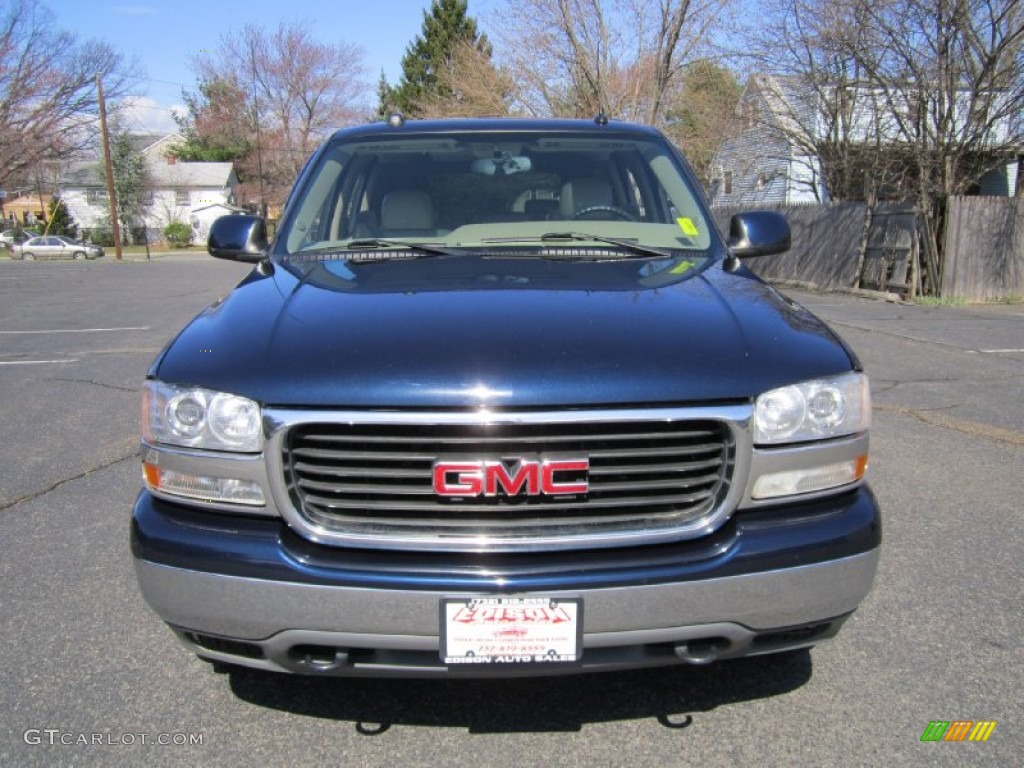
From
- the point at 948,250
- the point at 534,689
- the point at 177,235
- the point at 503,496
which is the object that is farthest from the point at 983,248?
the point at 177,235

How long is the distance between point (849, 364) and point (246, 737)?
1.99 metres

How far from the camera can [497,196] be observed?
3.53 meters

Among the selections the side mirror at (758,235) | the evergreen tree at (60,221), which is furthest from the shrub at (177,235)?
the side mirror at (758,235)

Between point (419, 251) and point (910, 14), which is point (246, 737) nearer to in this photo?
point (419, 251)

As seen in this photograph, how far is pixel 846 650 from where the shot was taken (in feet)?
9.22

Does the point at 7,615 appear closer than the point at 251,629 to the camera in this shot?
No

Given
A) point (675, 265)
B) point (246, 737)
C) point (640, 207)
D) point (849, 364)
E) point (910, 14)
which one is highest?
point (910, 14)

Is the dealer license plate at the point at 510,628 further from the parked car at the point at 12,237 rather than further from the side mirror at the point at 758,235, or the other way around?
the parked car at the point at 12,237

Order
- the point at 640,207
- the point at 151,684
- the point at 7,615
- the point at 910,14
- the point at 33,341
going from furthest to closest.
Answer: the point at 910,14 < the point at 33,341 < the point at 640,207 < the point at 7,615 < the point at 151,684

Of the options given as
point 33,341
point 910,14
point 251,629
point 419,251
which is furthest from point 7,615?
point 910,14

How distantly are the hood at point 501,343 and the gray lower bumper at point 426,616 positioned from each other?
1.50 feet

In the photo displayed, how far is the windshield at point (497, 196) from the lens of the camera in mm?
3289

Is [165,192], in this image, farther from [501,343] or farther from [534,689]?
[501,343]

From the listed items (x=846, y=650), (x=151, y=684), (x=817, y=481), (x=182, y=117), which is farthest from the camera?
(x=182, y=117)
